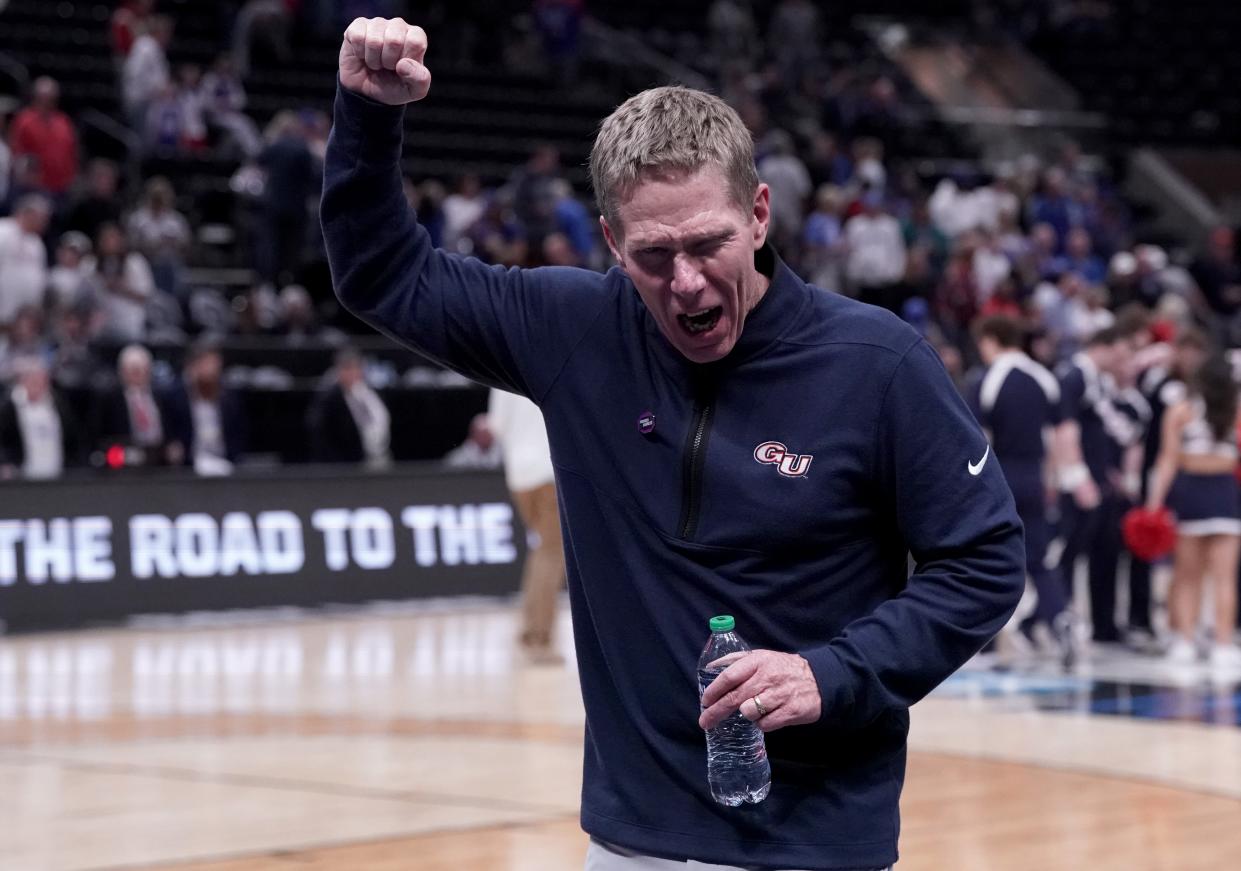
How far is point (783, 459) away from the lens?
10.0 feet

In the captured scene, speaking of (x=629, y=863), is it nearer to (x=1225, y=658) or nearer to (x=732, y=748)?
(x=732, y=748)

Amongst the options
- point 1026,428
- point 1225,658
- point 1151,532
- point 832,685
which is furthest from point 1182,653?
point 832,685

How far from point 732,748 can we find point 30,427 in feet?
41.3

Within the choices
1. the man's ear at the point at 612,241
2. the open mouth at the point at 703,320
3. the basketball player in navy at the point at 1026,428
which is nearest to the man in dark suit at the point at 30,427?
the basketball player in navy at the point at 1026,428

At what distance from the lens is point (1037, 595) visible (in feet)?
41.0

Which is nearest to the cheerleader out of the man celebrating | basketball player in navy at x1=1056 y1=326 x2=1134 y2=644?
basketball player in navy at x1=1056 y1=326 x2=1134 y2=644

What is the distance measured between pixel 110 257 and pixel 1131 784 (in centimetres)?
1125

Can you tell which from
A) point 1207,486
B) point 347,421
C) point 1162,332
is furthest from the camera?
point 347,421

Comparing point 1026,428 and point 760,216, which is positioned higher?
point 760,216

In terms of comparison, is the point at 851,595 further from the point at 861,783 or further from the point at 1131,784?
the point at 1131,784

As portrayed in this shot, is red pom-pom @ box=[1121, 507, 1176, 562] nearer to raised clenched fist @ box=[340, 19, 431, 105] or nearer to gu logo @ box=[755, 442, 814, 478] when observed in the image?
gu logo @ box=[755, 442, 814, 478]

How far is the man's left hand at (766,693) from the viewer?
2.87 m

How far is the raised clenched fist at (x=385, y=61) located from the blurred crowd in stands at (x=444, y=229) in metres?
9.53

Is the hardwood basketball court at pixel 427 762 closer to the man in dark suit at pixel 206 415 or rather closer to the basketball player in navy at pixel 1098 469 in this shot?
the basketball player in navy at pixel 1098 469
